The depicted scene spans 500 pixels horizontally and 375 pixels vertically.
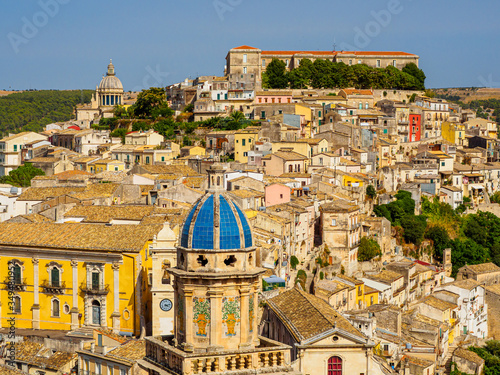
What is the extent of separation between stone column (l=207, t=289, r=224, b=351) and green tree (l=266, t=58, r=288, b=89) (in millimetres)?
75503

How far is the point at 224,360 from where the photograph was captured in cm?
1401

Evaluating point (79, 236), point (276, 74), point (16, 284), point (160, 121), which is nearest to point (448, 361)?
point (79, 236)

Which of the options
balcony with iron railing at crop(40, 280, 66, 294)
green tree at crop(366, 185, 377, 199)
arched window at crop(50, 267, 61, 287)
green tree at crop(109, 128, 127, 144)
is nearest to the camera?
Answer: balcony with iron railing at crop(40, 280, 66, 294)

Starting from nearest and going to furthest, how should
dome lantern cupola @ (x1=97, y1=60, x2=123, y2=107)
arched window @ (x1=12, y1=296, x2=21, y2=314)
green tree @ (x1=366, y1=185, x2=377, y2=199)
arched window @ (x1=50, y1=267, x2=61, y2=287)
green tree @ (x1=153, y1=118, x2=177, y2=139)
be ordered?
arched window @ (x1=50, y1=267, x2=61, y2=287), arched window @ (x1=12, y1=296, x2=21, y2=314), green tree @ (x1=366, y1=185, x2=377, y2=199), green tree @ (x1=153, y1=118, x2=177, y2=139), dome lantern cupola @ (x1=97, y1=60, x2=123, y2=107)

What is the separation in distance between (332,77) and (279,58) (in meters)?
6.92

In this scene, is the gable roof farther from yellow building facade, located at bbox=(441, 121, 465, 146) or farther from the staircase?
yellow building facade, located at bbox=(441, 121, 465, 146)

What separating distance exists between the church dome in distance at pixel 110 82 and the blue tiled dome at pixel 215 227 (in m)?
86.1

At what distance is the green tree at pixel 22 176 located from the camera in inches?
2415

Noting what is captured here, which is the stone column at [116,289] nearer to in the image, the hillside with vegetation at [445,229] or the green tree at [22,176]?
the hillside with vegetation at [445,229]

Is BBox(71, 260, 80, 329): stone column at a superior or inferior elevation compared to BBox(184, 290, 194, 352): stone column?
inferior

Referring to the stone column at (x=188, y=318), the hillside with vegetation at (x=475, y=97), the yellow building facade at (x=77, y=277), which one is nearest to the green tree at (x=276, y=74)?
the yellow building facade at (x=77, y=277)

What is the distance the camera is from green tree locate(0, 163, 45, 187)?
61.3m

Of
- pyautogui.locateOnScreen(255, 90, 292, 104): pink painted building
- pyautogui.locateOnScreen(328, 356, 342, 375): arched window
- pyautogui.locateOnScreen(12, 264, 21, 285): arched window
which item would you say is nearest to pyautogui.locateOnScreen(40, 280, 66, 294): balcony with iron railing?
pyautogui.locateOnScreen(12, 264, 21, 285): arched window

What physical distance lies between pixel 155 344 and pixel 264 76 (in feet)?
250
